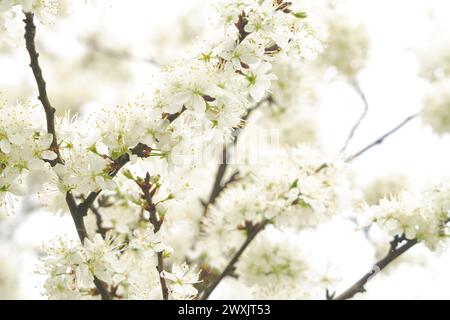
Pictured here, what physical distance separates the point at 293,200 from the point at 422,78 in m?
2.30

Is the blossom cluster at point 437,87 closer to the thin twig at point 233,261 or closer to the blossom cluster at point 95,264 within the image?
the thin twig at point 233,261

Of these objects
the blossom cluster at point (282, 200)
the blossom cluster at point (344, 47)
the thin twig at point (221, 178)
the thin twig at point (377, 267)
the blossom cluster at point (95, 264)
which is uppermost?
the blossom cluster at point (344, 47)

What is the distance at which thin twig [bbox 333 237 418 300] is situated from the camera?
249 cm

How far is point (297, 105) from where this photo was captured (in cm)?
402

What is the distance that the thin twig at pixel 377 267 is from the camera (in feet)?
8.16

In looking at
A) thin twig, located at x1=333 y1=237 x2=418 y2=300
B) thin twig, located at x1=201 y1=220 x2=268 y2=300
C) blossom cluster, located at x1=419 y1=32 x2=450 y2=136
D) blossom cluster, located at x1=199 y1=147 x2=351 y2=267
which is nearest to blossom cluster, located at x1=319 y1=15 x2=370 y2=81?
blossom cluster, located at x1=419 y1=32 x2=450 y2=136

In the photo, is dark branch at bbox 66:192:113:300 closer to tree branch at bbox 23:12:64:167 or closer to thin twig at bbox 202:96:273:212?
tree branch at bbox 23:12:64:167

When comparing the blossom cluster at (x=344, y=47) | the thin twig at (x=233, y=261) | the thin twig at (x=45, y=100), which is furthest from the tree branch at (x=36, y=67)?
the blossom cluster at (x=344, y=47)

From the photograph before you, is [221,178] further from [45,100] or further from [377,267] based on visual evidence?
[45,100]

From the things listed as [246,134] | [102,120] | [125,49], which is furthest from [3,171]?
[125,49]

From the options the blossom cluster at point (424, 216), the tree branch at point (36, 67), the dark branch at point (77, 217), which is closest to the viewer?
the tree branch at point (36, 67)

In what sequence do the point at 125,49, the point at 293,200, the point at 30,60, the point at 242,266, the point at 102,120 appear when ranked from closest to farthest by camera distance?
1. the point at 30,60
2. the point at 102,120
3. the point at 293,200
4. the point at 242,266
5. the point at 125,49

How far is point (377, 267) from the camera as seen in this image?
97.1 inches
